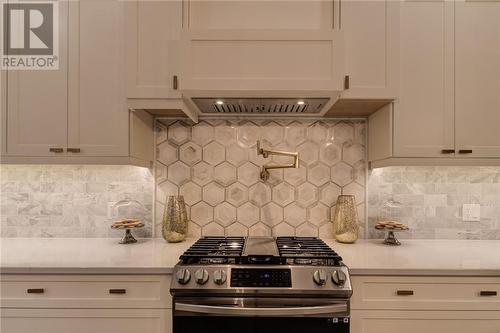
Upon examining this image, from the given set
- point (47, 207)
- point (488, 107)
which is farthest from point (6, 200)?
point (488, 107)

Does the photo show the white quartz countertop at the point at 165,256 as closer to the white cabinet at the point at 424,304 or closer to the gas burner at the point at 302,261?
the white cabinet at the point at 424,304

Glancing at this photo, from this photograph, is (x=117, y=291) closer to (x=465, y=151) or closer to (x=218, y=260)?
(x=218, y=260)

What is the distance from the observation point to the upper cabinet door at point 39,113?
5.56 ft

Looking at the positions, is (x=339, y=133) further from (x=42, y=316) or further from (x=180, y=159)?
(x=42, y=316)

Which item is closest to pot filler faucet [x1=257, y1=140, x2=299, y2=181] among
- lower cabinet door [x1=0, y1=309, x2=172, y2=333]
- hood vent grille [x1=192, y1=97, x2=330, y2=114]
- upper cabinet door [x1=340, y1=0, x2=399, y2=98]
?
hood vent grille [x1=192, y1=97, x2=330, y2=114]

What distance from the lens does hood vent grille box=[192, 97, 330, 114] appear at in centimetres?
167

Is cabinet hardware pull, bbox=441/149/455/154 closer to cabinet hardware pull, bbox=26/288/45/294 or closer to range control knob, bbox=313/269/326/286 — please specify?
range control knob, bbox=313/269/326/286

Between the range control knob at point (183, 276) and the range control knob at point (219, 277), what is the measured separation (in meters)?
0.12

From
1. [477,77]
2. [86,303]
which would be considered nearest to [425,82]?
[477,77]

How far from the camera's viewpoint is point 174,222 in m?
1.87

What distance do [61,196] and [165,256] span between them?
96cm

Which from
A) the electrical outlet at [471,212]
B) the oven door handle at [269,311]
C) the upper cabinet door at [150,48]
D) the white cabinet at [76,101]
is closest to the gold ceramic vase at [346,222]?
the oven door handle at [269,311]

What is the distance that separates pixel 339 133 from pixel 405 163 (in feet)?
1.63

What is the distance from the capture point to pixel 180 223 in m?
1.88
